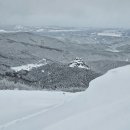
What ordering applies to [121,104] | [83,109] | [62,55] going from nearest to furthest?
[121,104]
[83,109]
[62,55]

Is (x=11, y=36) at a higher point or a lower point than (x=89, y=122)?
lower

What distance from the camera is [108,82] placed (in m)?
8.77

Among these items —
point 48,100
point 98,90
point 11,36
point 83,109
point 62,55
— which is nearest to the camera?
point 83,109

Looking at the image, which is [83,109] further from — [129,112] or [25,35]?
[25,35]

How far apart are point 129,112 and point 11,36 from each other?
115153 millimetres

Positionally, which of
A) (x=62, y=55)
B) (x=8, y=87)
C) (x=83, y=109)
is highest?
(x=83, y=109)

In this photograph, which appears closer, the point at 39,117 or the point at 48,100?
the point at 39,117

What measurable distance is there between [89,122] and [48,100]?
3.67 m

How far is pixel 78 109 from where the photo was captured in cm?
784

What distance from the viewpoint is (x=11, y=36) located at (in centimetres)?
11938

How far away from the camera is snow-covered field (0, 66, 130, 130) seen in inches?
260

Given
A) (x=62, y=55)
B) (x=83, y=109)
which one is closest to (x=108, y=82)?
(x=83, y=109)

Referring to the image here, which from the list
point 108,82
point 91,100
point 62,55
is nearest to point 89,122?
point 91,100

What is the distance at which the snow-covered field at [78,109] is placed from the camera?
260 inches
